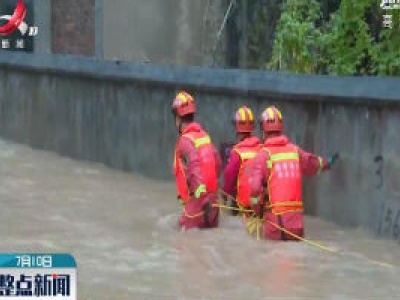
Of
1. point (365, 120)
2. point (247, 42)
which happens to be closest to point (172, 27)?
point (247, 42)

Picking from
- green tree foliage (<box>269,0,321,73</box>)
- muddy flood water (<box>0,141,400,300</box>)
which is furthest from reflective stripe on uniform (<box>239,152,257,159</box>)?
green tree foliage (<box>269,0,321,73</box>)

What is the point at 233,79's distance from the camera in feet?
46.1

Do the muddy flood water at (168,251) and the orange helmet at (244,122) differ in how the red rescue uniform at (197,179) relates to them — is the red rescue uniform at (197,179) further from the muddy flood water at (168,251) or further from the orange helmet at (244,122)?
the orange helmet at (244,122)

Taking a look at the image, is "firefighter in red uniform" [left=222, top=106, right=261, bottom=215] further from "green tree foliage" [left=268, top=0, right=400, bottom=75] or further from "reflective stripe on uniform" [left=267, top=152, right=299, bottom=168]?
"green tree foliage" [left=268, top=0, right=400, bottom=75]

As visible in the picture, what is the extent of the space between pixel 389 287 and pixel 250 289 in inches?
47.6

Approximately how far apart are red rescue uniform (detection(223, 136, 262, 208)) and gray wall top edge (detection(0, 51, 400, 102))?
107 centimetres

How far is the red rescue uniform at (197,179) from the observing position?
11.3 metres

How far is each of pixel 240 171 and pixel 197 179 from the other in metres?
0.71

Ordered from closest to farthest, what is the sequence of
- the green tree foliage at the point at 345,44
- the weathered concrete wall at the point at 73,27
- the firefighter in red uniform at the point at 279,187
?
the firefighter in red uniform at the point at 279,187 → the green tree foliage at the point at 345,44 → the weathered concrete wall at the point at 73,27

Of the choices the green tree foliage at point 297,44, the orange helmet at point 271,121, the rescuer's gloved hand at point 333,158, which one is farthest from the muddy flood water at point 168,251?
the green tree foliage at point 297,44

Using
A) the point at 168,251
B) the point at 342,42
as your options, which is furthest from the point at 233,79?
the point at 168,251

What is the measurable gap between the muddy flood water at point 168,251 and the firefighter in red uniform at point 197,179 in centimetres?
17

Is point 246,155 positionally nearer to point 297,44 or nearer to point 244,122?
point 244,122

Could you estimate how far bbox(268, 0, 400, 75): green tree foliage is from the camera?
579 inches
